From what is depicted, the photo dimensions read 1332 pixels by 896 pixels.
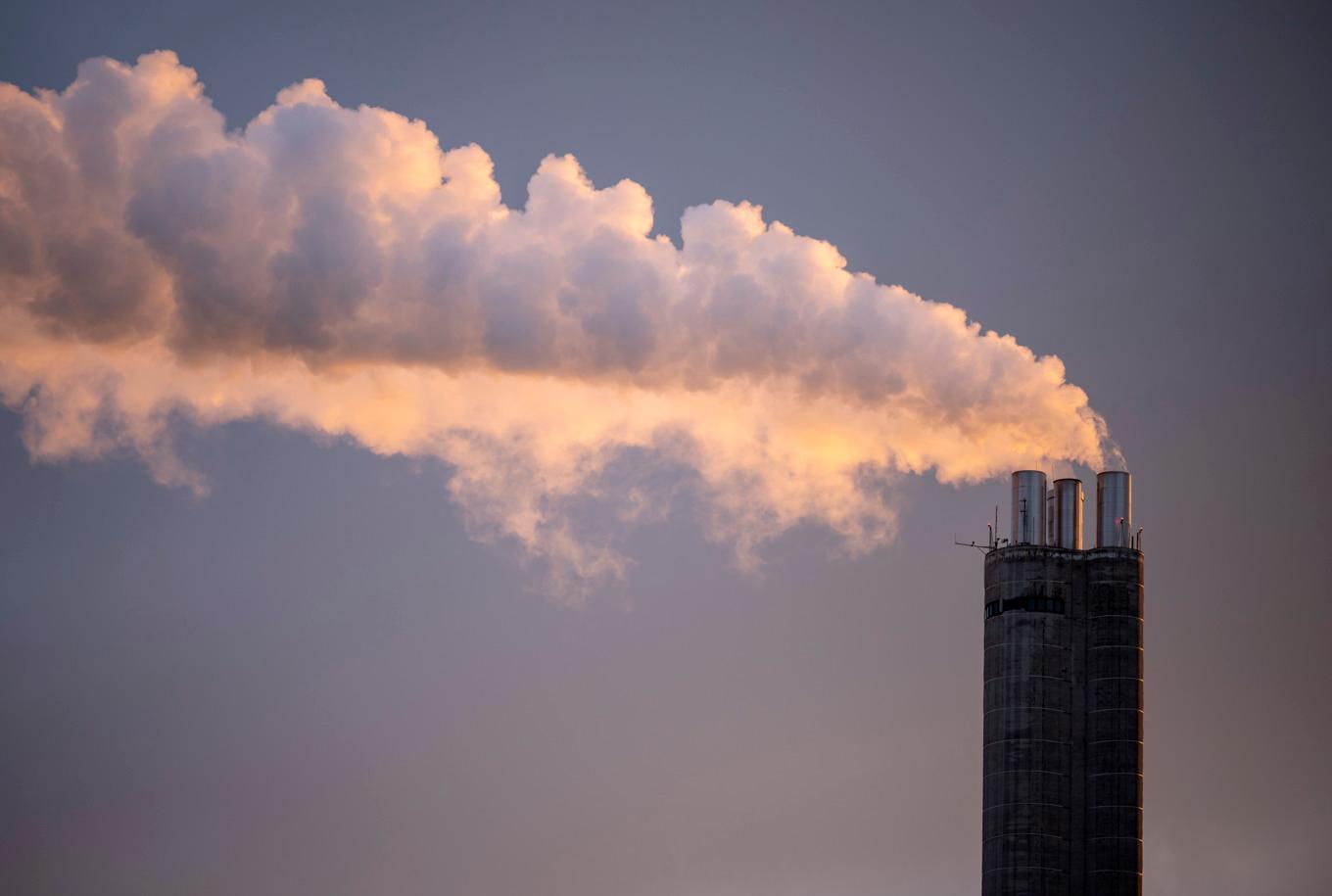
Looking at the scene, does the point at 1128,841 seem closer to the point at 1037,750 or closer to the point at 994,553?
the point at 1037,750

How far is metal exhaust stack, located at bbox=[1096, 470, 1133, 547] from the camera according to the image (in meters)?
186

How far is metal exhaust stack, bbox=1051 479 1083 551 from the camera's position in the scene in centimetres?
18575

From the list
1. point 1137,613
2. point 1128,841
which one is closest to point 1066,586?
point 1137,613

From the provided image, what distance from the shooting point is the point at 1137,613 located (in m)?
184

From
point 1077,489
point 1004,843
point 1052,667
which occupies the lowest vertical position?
point 1004,843

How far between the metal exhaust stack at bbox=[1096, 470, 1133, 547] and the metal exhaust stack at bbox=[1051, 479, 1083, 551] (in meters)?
1.38

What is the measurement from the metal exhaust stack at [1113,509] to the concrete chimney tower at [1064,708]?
94mm

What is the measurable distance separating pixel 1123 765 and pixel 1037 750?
5.71 metres

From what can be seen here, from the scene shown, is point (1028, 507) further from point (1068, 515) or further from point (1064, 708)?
point (1064, 708)

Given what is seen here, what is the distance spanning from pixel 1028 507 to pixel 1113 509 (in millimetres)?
5653

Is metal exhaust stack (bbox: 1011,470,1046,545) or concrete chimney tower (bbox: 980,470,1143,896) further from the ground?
metal exhaust stack (bbox: 1011,470,1046,545)

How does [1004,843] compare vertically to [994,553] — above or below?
below

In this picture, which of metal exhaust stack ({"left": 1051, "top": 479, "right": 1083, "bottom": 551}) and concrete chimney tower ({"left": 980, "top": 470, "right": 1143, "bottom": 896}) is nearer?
concrete chimney tower ({"left": 980, "top": 470, "right": 1143, "bottom": 896})

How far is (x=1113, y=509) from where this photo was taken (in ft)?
613
